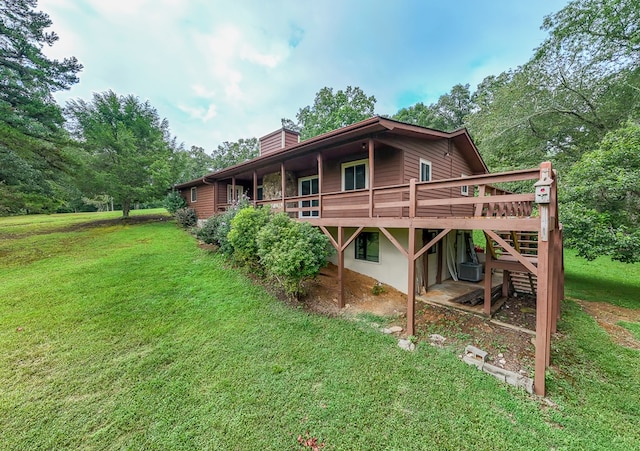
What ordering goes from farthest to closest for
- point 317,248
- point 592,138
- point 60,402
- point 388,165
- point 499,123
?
point 499,123
point 592,138
point 388,165
point 317,248
point 60,402

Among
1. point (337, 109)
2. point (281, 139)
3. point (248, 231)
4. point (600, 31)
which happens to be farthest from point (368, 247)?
point (337, 109)

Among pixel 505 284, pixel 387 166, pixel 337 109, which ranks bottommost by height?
pixel 505 284

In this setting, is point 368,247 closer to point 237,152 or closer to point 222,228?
point 222,228

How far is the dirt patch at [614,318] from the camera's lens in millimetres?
5332

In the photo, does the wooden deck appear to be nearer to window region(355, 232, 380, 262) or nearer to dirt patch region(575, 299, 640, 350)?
window region(355, 232, 380, 262)

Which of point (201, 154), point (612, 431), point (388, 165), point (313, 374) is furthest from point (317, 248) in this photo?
point (201, 154)

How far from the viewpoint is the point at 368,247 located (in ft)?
29.1

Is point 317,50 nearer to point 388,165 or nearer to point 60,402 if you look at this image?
point 388,165

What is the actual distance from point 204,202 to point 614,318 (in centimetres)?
1946

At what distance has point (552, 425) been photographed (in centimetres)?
314

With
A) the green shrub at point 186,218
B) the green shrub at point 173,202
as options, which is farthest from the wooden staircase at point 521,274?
the green shrub at point 173,202

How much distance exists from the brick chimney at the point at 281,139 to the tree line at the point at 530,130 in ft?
25.8

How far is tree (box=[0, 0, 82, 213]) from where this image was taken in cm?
947

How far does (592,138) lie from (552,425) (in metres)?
16.9
